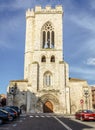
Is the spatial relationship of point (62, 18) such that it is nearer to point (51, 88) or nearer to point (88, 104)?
point (51, 88)

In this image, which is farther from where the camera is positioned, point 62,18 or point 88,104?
point 62,18

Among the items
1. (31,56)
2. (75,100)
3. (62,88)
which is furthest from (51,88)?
(31,56)

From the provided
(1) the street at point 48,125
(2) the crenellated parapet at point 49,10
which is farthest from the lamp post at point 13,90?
(1) the street at point 48,125

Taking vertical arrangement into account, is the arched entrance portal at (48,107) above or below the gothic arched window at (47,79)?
below

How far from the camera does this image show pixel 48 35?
59531mm

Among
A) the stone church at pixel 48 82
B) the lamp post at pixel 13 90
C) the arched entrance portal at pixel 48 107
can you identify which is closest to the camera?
the lamp post at pixel 13 90

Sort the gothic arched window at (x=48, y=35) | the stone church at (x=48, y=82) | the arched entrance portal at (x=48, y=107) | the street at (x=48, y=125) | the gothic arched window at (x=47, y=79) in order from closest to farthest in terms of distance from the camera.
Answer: the street at (x=48, y=125), the stone church at (x=48, y=82), the arched entrance portal at (x=48, y=107), the gothic arched window at (x=47, y=79), the gothic arched window at (x=48, y=35)

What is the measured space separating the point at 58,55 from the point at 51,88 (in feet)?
25.3

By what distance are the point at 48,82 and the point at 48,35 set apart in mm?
11557

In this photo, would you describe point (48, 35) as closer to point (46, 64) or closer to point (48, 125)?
point (46, 64)

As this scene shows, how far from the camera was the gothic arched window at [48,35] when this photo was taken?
5872 cm

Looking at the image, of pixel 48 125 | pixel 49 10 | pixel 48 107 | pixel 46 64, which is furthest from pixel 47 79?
pixel 48 125

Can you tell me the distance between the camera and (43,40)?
58938 mm

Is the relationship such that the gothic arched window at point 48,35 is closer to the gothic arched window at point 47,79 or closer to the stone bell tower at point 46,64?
the stone bell tower at point 46,64
